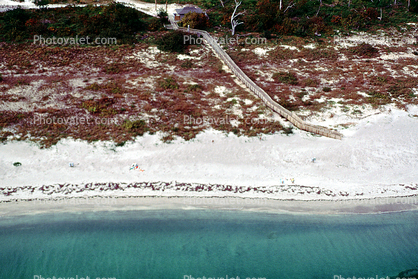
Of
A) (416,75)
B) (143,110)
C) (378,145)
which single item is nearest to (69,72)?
(143,110)

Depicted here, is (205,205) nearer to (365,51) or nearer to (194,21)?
(194,21)

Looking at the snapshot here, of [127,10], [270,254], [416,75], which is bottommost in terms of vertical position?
[270,254]

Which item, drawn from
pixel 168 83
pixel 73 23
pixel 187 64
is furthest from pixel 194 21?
pixel 73 23

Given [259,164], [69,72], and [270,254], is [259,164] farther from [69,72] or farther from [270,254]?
[69,72]

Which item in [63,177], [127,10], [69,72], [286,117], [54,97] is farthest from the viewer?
[127,10]

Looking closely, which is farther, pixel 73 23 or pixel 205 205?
pixel 73 23

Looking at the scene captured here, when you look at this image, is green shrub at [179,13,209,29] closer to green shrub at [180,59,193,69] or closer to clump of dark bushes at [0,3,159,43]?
clump of dark bushes at [0,3,159,43]

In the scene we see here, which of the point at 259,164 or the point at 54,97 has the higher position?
the point at 54,97
